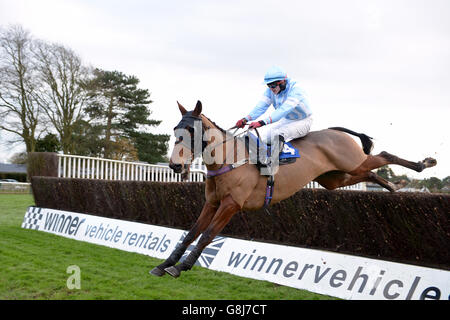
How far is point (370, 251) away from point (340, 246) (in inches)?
15.1

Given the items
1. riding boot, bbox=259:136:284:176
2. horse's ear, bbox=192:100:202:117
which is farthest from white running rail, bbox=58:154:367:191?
horse's ear, bbox=192:100:202:117

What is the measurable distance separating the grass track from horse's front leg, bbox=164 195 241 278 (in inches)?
31.4

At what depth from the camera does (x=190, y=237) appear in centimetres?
379

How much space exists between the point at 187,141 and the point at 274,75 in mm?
1365

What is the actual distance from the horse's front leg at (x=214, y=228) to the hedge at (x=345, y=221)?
2.01 meters

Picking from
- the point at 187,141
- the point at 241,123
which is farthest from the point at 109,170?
the point at 187,141

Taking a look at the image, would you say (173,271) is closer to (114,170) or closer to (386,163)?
(386,163)

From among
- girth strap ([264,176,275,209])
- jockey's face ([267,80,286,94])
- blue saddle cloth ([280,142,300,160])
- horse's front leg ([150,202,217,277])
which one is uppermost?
jockey's face ([267,80,286,94])

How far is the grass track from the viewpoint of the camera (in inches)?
165

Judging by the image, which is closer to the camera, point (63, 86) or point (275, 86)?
point (275, 86)

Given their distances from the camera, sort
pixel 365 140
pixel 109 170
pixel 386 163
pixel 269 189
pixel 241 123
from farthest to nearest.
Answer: pixel 109 170 → pixel 365 140 → pixel 386 163 → pixel 241 123 → pixel 269 189

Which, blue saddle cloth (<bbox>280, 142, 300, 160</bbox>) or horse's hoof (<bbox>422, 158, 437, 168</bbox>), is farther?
horse's hoof (<bbox>422, 158, 437, 168</bbox>)

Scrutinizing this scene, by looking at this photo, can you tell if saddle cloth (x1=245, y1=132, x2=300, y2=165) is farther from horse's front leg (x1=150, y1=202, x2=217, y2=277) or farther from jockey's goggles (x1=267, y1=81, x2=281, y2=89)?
horse's front leg (x1=150, y1=202, x2=217, y2=277)
